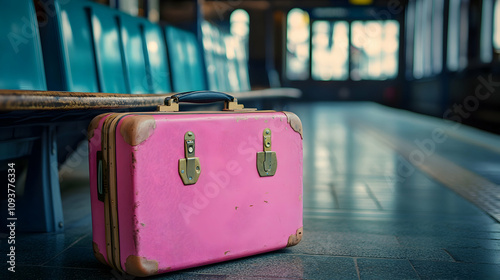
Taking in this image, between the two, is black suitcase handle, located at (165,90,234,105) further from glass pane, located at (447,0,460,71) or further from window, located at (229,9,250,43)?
window, located at (229,9,250,43)

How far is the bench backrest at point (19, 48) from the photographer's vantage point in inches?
65.6

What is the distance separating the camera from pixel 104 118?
1.31m

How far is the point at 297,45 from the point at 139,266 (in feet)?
55.2

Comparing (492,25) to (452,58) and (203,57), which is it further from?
(203,57)

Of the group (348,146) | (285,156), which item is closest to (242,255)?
(285,156)

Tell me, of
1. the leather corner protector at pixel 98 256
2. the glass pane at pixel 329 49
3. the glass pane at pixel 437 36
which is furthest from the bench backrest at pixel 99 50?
the glass pane at pixel 329 49

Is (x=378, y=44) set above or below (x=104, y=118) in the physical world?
above

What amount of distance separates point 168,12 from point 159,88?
14295 mm

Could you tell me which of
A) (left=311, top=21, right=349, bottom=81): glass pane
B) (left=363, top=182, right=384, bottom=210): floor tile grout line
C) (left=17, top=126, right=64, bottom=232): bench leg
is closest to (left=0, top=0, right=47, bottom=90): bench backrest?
(left=17, top=126, right=64, bottom=232): bench leg

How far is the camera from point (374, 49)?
1788 cm

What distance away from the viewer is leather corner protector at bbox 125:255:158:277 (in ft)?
4.10

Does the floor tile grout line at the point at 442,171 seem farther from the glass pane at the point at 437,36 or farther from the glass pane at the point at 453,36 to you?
the glass pane at the point at 437,36

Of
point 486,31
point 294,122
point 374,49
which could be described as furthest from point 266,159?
point 374,49

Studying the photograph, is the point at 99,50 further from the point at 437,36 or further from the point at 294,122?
the point at 437,36
